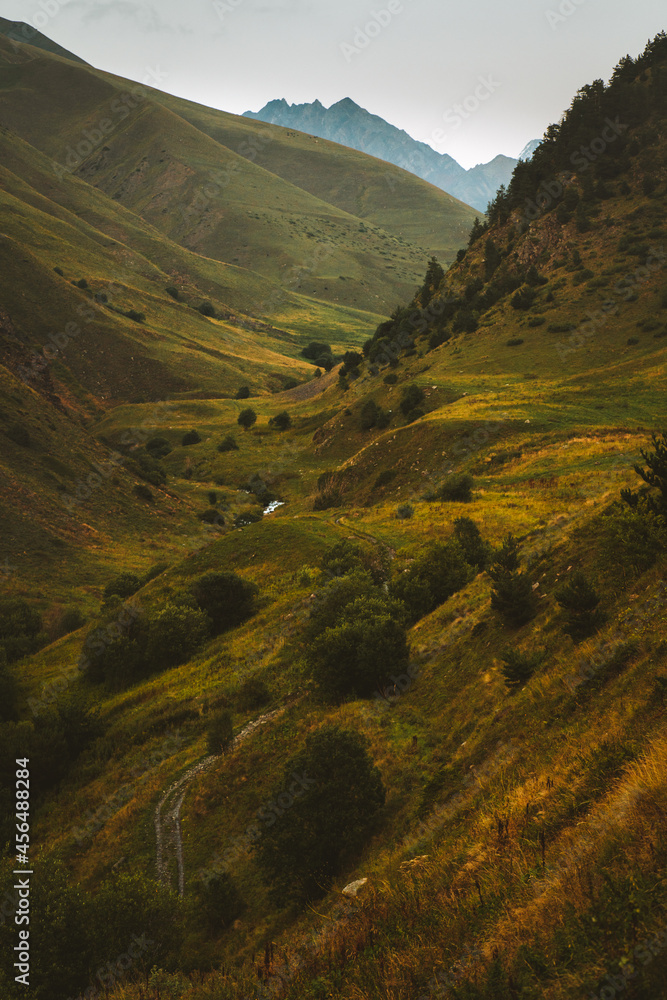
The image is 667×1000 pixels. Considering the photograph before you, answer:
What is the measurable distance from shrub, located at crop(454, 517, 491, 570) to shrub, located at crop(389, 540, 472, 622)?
63cm

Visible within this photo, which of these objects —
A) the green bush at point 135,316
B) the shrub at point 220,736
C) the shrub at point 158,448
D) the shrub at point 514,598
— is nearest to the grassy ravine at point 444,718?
the shrub at point 514,598

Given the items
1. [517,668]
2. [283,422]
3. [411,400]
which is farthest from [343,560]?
[283,422]

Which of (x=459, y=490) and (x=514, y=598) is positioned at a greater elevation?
(x=514, y=598)

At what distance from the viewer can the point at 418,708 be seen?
16.0 m

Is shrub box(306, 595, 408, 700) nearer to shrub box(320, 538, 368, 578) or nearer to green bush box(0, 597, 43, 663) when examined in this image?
shrub box(320, 538, 368, 578)

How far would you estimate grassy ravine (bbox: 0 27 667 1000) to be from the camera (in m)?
5.70

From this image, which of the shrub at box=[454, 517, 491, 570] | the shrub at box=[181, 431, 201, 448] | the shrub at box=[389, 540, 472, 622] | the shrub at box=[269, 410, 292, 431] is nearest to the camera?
the shrub at box=[389, 540, 472, 622]

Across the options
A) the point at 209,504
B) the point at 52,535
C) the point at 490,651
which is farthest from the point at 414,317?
the point at 490,651

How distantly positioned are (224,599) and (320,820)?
1865cm

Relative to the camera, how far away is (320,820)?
480 inches

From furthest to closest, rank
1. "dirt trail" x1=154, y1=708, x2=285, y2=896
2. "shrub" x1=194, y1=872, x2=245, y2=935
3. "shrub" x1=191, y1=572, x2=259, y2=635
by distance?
"shrub" x1=191, y1=572, x2=259, y2=635, "dirt trail" x1=154, y1=708, x2=285, y2=896, "shrub" x1=194, y1=872, x2=245, y2=935

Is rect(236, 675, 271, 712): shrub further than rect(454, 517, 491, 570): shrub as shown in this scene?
No

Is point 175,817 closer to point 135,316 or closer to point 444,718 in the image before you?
point 444,718

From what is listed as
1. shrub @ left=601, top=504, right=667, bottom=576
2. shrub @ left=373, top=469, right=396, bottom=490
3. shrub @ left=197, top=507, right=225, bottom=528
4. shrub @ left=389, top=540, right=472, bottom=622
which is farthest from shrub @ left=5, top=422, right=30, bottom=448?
shrub @ left=601, top=504, right=667, bottom=576
